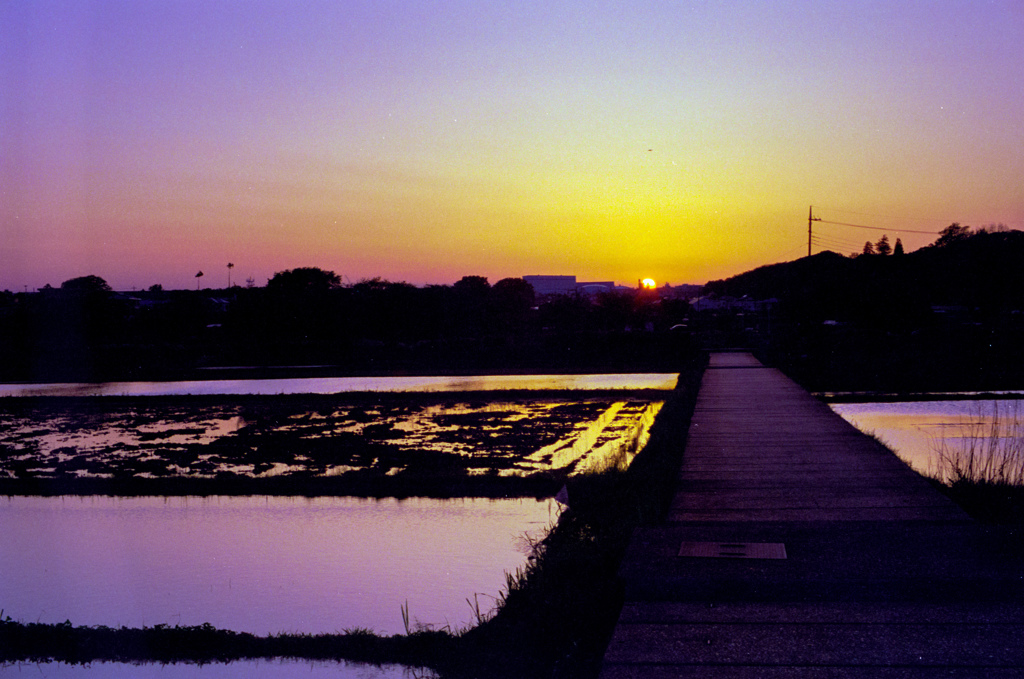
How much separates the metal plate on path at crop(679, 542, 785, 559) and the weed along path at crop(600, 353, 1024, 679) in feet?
0.04

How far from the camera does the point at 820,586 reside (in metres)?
4.29

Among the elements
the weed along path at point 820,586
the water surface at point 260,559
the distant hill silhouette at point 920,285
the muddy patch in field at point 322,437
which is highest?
the distant hill silhouette at point 920,285

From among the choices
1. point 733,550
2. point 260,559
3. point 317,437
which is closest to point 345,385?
point 317,437

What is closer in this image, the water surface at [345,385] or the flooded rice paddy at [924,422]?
the flooded rice paddy at [924,422]

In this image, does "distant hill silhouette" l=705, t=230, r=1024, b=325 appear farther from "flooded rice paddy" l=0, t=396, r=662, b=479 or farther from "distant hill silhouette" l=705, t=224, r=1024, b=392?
"flooded rice paddy" l=0, t=396, r=662, b=479

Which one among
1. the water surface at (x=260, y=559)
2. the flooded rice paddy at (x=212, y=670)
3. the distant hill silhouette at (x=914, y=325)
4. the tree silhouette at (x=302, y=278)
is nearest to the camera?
Answer: the flooded rice paddy at (x=212, y=670)

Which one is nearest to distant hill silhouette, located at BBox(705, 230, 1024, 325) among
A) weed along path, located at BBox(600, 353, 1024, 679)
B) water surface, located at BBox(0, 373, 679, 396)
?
water surface, located at BBox(0, 373, 679, 396)

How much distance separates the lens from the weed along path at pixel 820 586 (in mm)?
3508

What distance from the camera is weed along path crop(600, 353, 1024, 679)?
3.51 m

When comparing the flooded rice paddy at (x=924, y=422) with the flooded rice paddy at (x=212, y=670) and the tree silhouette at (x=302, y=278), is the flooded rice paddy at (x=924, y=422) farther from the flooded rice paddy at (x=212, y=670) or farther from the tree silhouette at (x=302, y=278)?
the tree silhouette at (x=302, y=278)

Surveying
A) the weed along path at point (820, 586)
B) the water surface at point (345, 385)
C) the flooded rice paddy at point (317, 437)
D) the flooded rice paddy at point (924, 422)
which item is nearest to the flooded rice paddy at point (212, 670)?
the weed along path at point (820, 586)

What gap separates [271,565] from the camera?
864cm

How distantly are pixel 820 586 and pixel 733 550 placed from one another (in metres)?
0.66

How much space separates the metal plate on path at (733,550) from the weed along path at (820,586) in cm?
1
